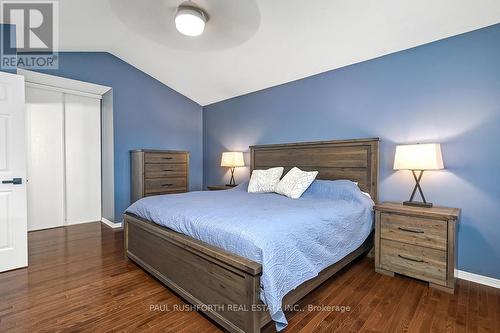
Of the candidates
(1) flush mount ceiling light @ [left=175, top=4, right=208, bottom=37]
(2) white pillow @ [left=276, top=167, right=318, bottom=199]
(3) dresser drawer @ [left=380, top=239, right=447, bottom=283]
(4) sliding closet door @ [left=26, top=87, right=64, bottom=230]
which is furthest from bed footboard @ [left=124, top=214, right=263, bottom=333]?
(4) sliding closet door @ [left=26, top=87, right=64, bottom=230]

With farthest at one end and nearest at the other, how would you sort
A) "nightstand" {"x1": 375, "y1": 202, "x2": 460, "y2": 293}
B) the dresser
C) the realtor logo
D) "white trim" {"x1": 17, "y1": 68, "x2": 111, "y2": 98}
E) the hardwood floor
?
the dresser < "white trim" {"x1": 17, "y1": 68, "x2": 111, "y2": 98} < the realtor logo < "nightstand" {"x1": 375, "y1": 202, "x2": 460, "y2": 293} < the hardwood floor

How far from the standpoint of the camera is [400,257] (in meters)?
2.36

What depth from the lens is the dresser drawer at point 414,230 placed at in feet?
7.00

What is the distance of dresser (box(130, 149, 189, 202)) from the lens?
13.4 ft

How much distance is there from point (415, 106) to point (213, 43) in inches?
100

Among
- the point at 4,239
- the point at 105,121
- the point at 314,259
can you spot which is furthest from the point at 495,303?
the point at 105,121

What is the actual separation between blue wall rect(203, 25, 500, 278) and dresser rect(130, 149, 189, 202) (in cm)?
240

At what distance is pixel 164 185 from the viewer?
171 inches

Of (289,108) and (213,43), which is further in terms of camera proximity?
(289,108)

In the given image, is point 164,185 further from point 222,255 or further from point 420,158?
point 420,158

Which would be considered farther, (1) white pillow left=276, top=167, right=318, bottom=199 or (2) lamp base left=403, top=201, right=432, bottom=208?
(1) white pillow left=276, top=167, right=318, bottom=199

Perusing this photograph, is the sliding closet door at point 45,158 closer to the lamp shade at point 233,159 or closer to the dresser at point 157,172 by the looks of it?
the dresser at point 157,172

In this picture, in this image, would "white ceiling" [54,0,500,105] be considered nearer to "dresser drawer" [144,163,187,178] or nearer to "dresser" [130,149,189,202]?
"dresser" [130,149,189,202]

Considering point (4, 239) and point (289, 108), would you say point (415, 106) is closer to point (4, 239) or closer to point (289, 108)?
point (289, 108)
